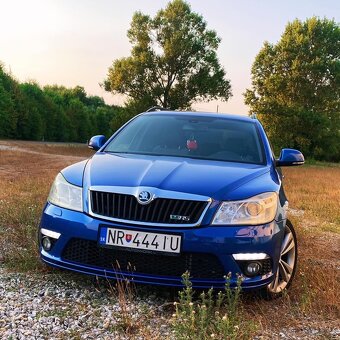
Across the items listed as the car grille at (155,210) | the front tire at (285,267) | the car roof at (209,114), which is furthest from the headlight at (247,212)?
the car roof at (209,114)

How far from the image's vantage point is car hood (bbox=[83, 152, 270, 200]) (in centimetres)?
360

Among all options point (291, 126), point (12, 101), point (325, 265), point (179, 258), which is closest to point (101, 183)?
point (179, 258)

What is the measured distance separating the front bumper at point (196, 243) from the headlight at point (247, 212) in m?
0.05

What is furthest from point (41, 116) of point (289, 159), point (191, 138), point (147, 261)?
point (147, 261)

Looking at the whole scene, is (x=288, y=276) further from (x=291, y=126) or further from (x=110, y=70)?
(x=110, y=70)

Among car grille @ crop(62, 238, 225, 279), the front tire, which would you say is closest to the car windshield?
the front tire

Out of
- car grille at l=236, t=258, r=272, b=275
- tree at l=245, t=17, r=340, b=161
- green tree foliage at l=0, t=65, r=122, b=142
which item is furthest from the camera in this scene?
green tree foliage at l=0, t=65, r=122, b=142

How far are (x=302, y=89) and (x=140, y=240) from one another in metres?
40.4

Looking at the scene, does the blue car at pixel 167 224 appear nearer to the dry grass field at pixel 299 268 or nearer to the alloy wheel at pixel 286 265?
Result: the alloy wheel at pixel 286 265

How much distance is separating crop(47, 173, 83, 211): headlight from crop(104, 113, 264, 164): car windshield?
1030 millimetres

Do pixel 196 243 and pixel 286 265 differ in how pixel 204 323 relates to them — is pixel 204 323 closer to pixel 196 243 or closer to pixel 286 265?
pixel 196 243

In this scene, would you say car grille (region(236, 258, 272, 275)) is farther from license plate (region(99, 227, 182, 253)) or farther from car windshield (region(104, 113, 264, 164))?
car windshield (region(104, 113, 264, 164))

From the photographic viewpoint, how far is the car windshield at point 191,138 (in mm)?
4809

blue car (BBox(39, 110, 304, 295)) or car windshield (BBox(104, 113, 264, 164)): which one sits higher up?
car windshield (BBox(104, 113, 264, 164))
